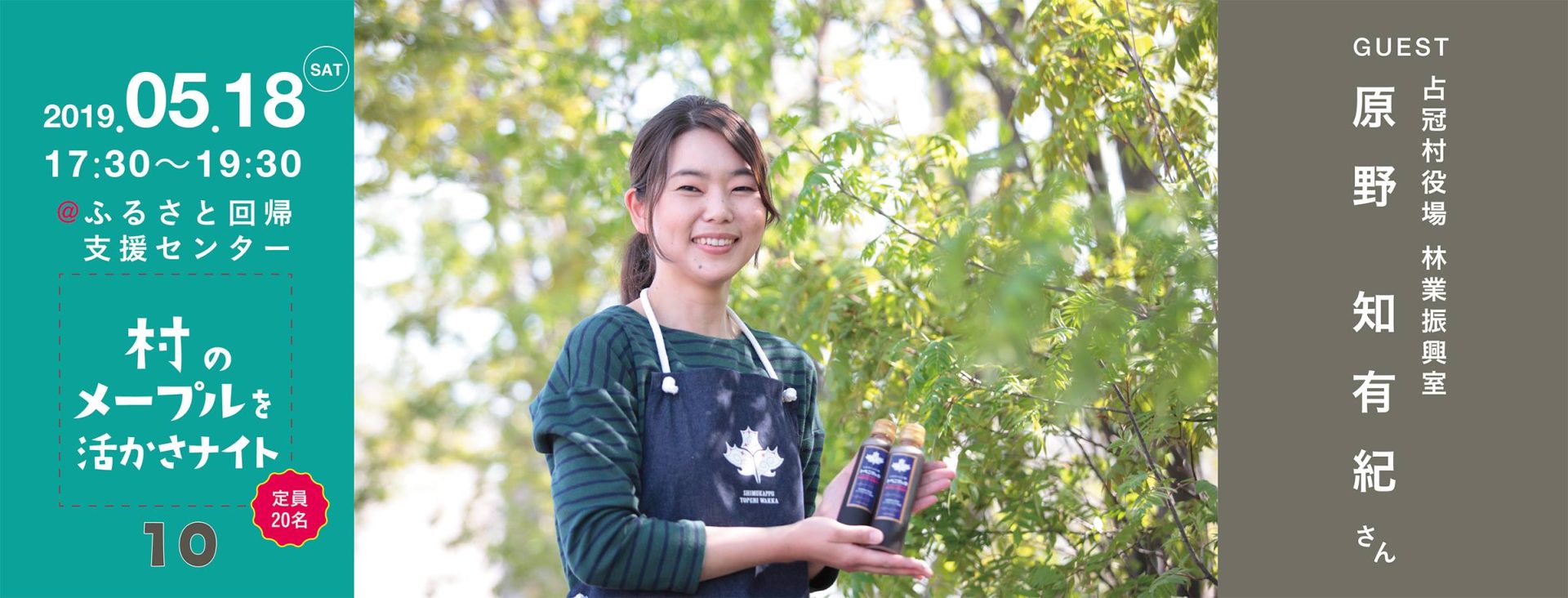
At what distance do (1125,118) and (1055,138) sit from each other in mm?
270

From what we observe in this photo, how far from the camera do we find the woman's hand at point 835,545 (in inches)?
89.9

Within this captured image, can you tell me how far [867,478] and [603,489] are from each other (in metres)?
0.44

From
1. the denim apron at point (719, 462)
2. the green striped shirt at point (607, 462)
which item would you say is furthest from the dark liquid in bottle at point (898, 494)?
the green striped shirt at point (607, 462)

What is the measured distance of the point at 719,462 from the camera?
7.93ft

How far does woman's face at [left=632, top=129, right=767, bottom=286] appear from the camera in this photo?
2.50m

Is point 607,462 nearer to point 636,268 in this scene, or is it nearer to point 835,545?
point 835,545

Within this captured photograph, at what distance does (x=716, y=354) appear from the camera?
2527 mm

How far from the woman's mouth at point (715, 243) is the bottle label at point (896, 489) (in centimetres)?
46
